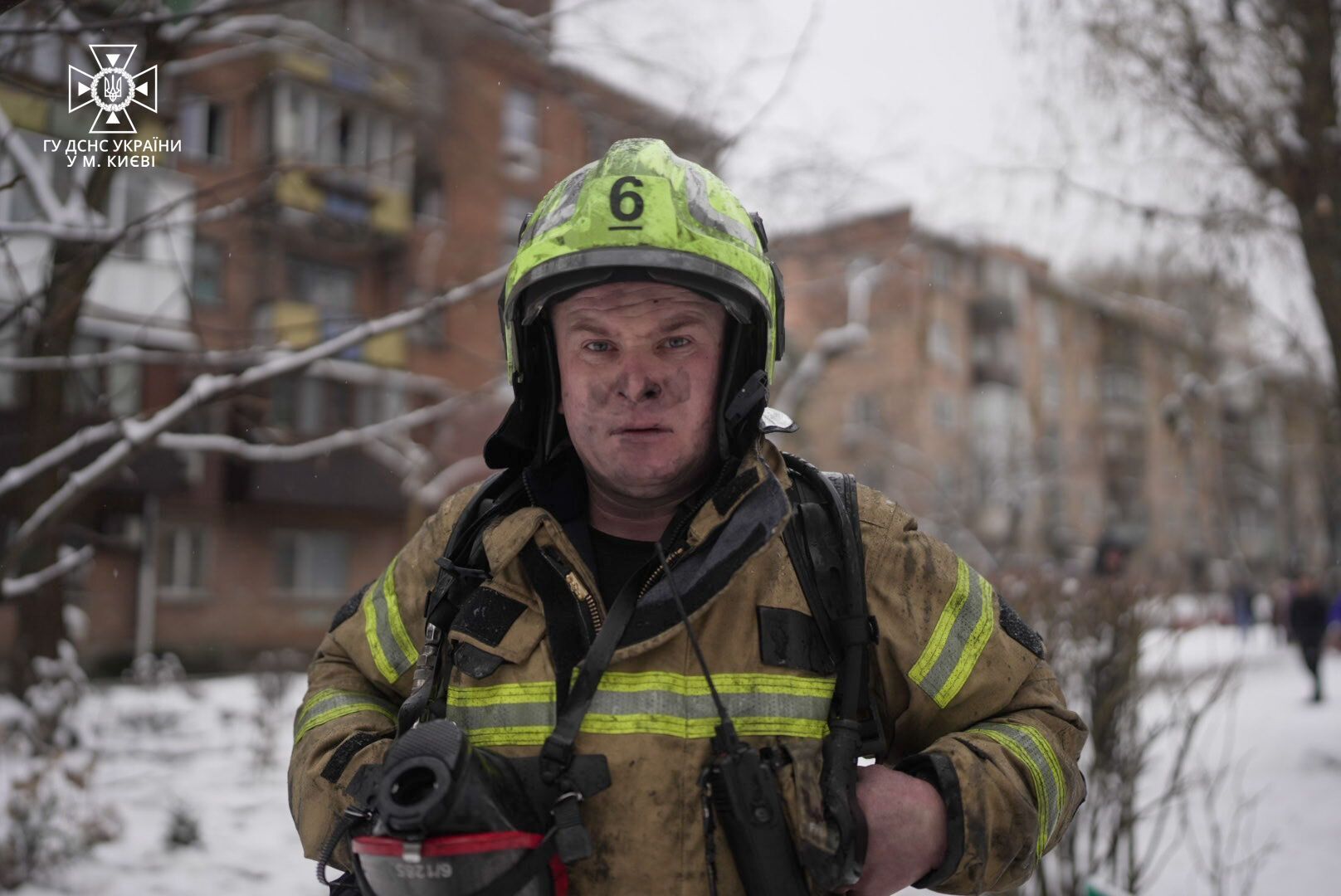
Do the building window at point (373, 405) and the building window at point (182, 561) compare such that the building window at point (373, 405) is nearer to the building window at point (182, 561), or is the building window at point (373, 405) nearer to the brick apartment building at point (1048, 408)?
the building window at point (182, 561)

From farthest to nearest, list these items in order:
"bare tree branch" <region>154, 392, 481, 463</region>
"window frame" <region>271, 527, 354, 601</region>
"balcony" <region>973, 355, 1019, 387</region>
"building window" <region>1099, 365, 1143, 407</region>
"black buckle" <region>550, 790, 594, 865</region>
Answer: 1. "building window" <region>1099, 365, 1143, 407</region>
2. "balcony" <region>973, 355, 1019, 387</region>
3. "window frame" <region>271, 527, 354, 601</region>
4. "bare tree branch" <region>154, 392, 481, 463</region>
5. "black buckle" <region>550, 790, 594, 865</region>

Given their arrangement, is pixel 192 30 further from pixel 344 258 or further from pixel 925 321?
pixel 344 258

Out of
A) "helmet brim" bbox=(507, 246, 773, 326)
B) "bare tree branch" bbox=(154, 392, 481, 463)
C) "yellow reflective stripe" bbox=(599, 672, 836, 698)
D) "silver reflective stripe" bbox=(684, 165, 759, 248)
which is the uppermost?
"silver reflective stripe" bbox=(684, 165, 759, 248)

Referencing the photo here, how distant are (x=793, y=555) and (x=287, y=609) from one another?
20732 millimetres

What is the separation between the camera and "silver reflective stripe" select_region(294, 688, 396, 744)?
1.76 metres

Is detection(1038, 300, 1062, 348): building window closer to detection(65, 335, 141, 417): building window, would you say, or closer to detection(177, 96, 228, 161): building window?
detection(177, 96, 228, 161): building window

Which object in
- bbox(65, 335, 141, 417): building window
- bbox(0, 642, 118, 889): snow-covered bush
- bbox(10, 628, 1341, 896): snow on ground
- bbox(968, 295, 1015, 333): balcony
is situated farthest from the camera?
bbox(968, 295, 1015, 333): balcony

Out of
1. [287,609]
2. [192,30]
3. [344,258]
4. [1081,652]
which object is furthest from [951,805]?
[287,609]

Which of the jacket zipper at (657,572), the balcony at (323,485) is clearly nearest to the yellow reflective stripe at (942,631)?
the jacket zipper at (657,572)

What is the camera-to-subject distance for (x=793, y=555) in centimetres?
170

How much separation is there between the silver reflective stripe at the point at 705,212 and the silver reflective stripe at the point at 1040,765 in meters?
0.97

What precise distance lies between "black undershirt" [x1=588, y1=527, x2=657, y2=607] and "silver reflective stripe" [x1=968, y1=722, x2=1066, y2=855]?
2.11 ft

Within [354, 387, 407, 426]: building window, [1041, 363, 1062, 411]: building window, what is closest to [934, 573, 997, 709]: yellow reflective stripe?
[354, 387, 407, 426]: building window

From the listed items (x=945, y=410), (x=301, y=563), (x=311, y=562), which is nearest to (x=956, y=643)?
(x=301, y=563)
